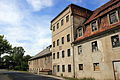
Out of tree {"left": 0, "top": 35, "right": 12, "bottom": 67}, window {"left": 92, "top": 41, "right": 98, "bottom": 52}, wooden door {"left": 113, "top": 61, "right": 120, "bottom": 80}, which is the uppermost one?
tree {"left": 0, "top": 35, "right": 12, "bottom": 67}

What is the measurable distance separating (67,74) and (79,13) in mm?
12064

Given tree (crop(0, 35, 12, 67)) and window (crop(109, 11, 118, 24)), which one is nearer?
window (crop(109, 11, 118, 24))

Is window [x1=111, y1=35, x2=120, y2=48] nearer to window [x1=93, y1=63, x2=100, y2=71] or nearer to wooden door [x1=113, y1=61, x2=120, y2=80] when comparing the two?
wooden door [x1=113, y1=61, x2=120, y2=80]

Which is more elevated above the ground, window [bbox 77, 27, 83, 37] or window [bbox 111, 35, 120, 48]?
window [bbox 77, 27, 83, 37]

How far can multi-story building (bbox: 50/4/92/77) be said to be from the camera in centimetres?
2370

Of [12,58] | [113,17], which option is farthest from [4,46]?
[12,58]

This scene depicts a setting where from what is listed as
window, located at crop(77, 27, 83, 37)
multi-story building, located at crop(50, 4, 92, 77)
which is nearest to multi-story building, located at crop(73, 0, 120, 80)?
window, located at crop(77, 27, 83, 37)

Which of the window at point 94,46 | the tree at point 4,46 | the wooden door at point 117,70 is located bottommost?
the wooden door at point 117,70

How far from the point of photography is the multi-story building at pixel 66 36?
933 inches

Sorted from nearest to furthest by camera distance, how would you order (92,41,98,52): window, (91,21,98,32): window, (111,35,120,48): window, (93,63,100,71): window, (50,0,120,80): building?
1. (111,35,120,48): window
2. (50,0,120,80): building
3. (93,63,100,71): window
4. (92,41,98,52): window
5. (91,21,98,32): window

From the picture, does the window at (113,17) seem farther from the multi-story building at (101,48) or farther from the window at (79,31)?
the window at (79,31)

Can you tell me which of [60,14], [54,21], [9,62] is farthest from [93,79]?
[9,62]

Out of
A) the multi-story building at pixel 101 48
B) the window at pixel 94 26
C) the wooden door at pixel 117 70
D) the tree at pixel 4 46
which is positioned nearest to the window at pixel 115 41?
the multi-story building at pixel 101 48

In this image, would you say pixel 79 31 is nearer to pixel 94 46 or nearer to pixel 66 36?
pixel 66 36
